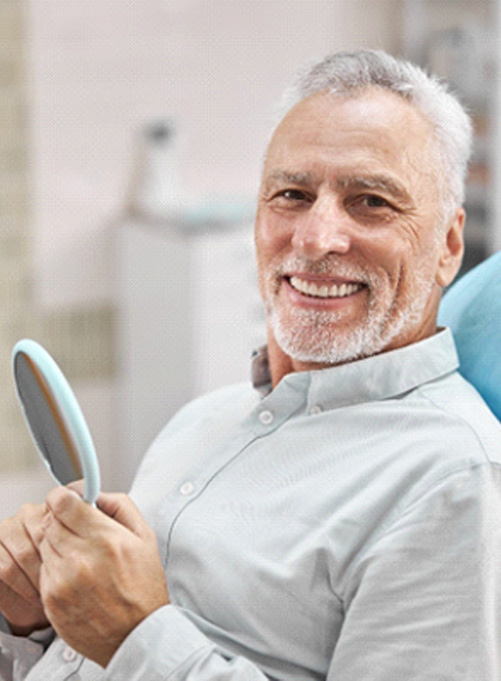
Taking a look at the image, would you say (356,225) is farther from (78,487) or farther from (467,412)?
(78,487)

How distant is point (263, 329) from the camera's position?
128 inches

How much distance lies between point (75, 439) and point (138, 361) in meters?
2.42

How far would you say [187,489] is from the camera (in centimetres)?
132

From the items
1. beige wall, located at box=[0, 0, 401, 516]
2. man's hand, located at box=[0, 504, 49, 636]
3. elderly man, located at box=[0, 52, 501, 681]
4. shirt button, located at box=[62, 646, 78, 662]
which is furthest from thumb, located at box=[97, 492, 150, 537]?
beige wall, located at box=[0, 0, 401, 516]

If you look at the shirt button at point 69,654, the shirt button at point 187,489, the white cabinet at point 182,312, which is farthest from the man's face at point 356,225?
the white cabinet at point 182,312

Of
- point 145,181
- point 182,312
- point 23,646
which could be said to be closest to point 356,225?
point 23,646

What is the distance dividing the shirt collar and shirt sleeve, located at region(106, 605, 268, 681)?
0.35 metres

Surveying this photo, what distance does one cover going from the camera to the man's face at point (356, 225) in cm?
127

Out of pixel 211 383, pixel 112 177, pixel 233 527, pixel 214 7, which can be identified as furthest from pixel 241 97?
pixel 233 527

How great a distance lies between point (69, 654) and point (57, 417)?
14.5 inches

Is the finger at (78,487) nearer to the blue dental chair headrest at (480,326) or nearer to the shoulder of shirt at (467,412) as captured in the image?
the shoulder of shirt at (467,412)

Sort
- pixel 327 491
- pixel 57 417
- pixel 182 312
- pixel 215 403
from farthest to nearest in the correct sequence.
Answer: pixel 182 312 → pixel 215 403 → pixel 327 491 → pixel 57 417

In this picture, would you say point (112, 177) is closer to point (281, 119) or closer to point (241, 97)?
point (241, 97)

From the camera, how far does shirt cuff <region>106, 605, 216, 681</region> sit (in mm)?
1066
